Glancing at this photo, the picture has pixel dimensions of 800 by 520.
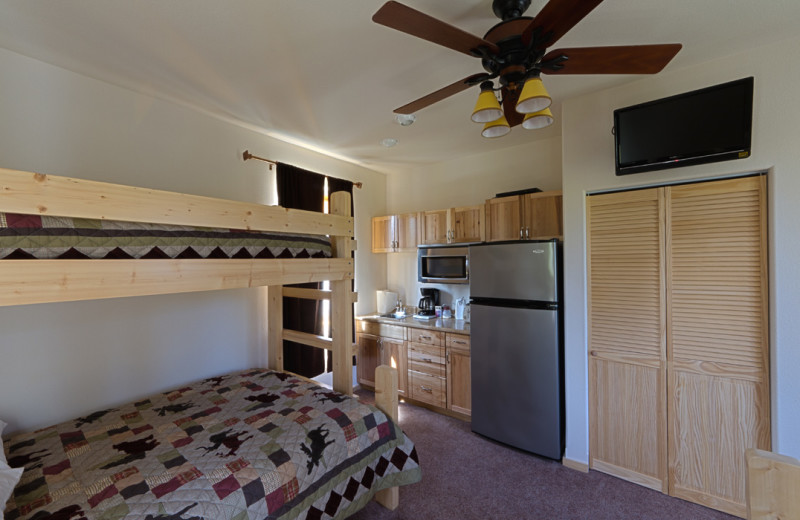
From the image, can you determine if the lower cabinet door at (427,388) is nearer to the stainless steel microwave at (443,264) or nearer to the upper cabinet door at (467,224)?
the stainless steel microwave at (443,264)

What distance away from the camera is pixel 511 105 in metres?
1.60

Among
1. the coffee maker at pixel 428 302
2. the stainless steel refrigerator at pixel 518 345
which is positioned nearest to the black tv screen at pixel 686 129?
the stainless steel refrigerator at pixel 518 345

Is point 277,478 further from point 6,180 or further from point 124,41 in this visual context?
point 124,41

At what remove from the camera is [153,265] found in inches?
54.2

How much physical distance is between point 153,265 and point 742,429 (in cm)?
320

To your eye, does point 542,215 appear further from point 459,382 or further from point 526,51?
point 526,51

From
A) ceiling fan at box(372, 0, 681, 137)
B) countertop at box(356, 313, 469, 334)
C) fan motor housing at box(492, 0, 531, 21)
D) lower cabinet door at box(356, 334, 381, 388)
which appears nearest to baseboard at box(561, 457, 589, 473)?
countertop at box(356, 313, 469, 334)

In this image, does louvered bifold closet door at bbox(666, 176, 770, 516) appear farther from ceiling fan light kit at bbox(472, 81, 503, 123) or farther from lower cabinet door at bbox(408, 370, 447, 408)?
lower cabinet door at bbox(408, 370, 447, 408)

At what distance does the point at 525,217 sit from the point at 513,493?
214cm

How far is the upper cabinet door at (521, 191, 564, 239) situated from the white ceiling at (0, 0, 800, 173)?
0.73 m

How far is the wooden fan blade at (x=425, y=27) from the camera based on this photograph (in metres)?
1.05

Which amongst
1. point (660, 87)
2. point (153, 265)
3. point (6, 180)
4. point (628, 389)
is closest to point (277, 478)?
point (153, 265)

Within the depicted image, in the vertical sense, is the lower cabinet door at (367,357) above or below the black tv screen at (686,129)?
below

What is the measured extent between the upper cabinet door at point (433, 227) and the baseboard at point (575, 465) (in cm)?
215
